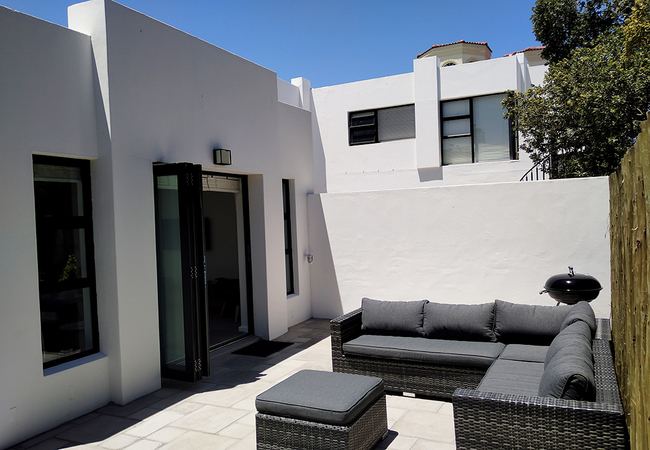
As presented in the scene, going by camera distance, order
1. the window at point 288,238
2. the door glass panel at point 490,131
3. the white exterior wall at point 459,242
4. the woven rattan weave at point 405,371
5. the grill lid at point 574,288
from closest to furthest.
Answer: the woven rattan weave at point 405,371 < the grill lid at point 574,288 < the white exterior wall at point 459,242 < the window at point 288,238 < the door glass panel at point 490,131

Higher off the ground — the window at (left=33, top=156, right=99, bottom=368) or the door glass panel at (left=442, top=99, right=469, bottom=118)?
the door glass panel at (left=442, top=99, right=469, bottom=118)

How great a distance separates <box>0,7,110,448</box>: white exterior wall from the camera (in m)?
4.10

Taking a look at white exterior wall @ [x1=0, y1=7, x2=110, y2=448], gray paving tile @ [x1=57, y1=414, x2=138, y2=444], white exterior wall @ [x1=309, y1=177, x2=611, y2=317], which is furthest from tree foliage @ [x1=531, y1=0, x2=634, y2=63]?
gray paving tile @ [x1=57, y1=414, x2=138, y2=444]

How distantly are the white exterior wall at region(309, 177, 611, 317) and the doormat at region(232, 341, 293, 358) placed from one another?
1.80 metres

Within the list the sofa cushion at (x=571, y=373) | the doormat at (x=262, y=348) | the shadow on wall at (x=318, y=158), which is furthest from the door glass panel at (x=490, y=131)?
the sofa cushion at (x=571, y=373)

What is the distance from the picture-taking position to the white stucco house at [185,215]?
434 centimetres

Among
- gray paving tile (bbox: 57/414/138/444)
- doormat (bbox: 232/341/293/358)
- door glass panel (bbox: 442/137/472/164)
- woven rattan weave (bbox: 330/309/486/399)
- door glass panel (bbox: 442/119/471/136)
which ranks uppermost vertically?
door glass panel (bbox: 442/119/471/136)

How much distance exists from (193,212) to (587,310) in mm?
4082

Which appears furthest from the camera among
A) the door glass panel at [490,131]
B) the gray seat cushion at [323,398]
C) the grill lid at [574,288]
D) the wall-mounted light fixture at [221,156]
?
the door glass panel at [490,131]

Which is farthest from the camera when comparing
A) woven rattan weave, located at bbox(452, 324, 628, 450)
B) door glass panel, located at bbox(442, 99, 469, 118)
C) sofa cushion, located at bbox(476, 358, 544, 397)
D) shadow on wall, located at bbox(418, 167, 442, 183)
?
shadow on wall, located at bbox(418, 167, 442, 183)

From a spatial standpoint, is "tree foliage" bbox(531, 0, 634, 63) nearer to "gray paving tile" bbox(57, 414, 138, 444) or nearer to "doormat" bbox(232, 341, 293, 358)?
"doormat" bbox(232, 341, 293, 358)

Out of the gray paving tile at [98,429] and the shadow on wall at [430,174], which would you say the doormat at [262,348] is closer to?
the gray paving tile at [98,429]

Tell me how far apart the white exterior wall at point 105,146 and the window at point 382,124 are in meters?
5.14

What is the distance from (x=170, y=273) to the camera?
18.1 ft
